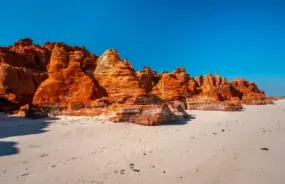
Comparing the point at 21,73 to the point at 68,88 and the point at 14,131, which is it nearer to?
the point at 68,88

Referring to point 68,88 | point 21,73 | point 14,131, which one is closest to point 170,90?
point 68,88

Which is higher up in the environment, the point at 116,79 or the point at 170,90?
the point at 170,90

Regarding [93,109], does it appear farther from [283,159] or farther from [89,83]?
[283,159]

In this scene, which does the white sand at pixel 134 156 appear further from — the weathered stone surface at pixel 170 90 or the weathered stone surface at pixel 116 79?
the weathered stone surface at pixel 170 90

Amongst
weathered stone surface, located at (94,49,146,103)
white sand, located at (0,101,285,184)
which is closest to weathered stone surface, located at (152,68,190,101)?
weathered stone surface, located at (94,49,146,103)

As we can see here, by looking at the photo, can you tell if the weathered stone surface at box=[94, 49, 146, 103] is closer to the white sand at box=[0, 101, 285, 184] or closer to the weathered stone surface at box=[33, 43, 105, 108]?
the weathered stone surface at box=[33, 43, 105, 108]

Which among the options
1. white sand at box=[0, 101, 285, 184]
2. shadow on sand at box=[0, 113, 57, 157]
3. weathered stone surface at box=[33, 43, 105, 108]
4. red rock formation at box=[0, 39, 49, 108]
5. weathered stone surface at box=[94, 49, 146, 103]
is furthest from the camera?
red rock formation at box=[0, 39, 49, 108]

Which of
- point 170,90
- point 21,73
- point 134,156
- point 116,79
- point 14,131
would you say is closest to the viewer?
point 134,156

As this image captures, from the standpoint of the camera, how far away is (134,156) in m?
6.96

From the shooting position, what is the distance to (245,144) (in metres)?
9.20

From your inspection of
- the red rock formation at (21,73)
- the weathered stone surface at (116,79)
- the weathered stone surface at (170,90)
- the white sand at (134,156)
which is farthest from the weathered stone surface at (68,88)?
the weathered stone surface at (170,90)

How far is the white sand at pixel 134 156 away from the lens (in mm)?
5516

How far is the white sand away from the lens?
552 centimetres

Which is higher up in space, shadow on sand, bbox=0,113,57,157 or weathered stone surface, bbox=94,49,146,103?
weathered stone surface, bbox=94,49,146,103
